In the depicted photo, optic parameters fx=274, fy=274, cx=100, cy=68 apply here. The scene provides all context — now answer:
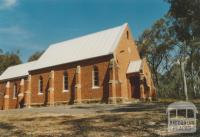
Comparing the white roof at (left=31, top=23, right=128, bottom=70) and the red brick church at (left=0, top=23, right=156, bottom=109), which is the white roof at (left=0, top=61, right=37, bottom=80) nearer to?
the red brick church at (left=0, top=23, right=156, bottom=109)

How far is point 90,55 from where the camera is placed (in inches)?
1479

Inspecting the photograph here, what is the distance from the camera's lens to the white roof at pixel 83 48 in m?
37.4

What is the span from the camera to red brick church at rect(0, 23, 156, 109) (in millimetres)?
35281

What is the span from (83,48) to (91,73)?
554cm

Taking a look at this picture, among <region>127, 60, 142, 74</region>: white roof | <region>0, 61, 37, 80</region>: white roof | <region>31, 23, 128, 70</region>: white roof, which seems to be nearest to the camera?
<region>127, 60, 142, 74</region>: white roof

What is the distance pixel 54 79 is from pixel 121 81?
39.3ft

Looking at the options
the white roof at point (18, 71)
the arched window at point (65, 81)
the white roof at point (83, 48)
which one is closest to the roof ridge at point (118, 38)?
the white roof at point (83, 48)

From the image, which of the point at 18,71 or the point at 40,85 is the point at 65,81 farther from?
the point at 18,71

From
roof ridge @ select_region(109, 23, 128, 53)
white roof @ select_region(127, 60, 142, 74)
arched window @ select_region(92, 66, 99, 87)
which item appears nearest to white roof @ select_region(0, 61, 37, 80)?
arched window @ select_region(92, 66, 99, 87)

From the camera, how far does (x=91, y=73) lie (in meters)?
37.0

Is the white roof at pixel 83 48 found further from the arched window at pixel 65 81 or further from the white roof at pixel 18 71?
the white roof at pixel 18 71

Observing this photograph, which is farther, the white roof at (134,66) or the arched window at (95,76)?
the white roof at (134,66)

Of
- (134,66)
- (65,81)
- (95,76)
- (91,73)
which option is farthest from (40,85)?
(134,66)

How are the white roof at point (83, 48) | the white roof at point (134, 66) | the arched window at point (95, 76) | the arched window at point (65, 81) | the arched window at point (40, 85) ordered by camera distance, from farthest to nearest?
the arched window at point (40, 85) → the arched window at point (65, 81) → the white roof at point (83, 48) → the white roof at point (134, 66) → the arched window at point (95, 76)
